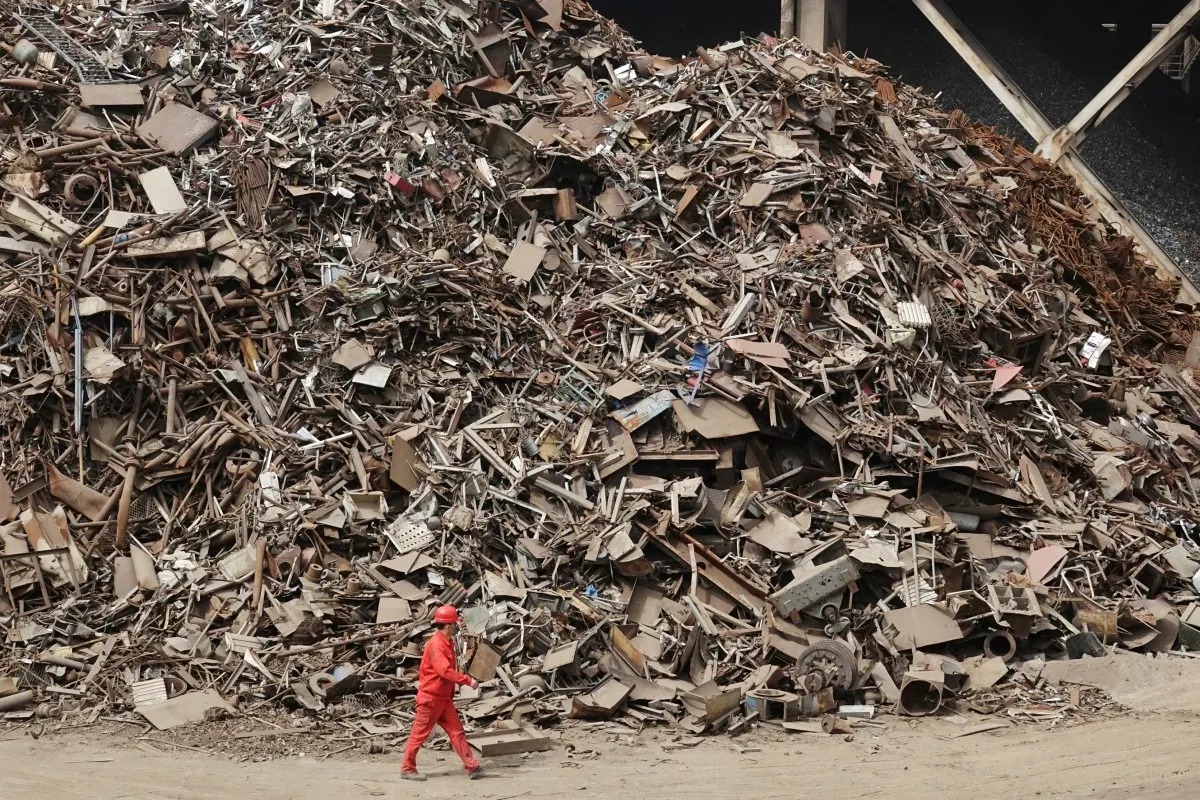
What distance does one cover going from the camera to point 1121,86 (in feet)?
51.5

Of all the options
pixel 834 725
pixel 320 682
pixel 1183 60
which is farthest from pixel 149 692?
pixel 1183 60

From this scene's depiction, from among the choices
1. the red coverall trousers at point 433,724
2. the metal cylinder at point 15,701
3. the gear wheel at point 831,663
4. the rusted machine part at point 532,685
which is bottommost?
the metal cylinder at point 15,701

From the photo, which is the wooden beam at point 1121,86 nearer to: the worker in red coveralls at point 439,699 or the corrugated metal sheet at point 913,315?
the corrugated metal sheet at point 913,315

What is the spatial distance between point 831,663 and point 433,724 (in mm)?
2861

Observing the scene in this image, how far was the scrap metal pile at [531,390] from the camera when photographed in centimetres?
882

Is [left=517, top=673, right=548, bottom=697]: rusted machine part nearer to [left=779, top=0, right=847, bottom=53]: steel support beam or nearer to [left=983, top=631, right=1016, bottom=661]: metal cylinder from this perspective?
[left=983, top=631, right=1016, bottom=661]: metal cylinder

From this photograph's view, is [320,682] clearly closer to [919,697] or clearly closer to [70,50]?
[919,697]

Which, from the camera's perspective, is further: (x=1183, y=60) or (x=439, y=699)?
(x=1183, y=60)

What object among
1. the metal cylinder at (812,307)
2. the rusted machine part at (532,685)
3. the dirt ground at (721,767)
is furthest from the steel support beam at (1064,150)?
the rusted machine part at (532,685)

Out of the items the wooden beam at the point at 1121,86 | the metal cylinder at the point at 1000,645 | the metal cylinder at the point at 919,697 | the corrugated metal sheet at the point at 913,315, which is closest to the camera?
the metal cylinder at the point at 919,697

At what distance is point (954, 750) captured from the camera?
739 centimetres

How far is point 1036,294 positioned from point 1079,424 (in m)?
1.53

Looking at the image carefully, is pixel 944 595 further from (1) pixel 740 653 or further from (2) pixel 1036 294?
(2) pixel 1036 294

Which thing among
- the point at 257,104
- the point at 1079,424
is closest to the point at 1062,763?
the point at 1079,424
